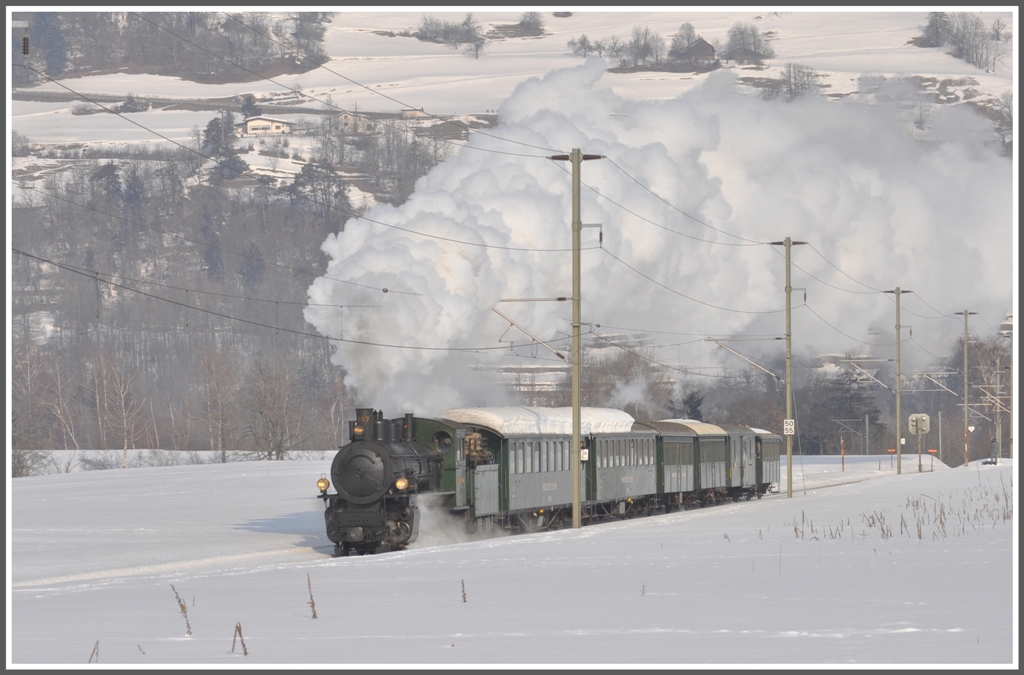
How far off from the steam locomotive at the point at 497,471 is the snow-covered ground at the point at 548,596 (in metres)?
1.14

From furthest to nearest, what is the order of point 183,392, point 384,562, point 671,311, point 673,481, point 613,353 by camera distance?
Result: point 183,392
point 613,353
point 671,311
point 673,481
point 384,562

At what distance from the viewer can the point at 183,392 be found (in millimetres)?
164000

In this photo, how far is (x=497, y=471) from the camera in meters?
33.0

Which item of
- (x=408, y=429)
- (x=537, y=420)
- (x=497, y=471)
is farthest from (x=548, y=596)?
(x=537, y=420)

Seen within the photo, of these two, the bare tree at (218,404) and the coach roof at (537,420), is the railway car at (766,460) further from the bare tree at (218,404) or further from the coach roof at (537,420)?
the bare tree at (218,404)

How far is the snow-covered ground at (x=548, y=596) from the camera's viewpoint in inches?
496

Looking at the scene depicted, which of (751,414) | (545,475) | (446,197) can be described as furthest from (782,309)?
(545,475)

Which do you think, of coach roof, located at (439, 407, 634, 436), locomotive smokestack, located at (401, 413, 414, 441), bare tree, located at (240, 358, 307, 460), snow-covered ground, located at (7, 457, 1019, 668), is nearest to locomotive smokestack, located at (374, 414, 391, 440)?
locomotive smokestack, located at (401, 413, 414, 441)

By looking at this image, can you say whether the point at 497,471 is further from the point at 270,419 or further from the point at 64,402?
the point at 64,402

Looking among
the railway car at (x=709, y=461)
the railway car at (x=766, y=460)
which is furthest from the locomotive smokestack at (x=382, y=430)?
the railway car at (x=766, y=460)

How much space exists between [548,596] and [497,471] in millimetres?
15925

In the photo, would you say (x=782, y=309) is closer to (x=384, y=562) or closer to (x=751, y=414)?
(x=751, y=414)

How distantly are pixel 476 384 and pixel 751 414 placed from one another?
59.0 m

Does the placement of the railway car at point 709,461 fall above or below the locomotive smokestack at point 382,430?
below
